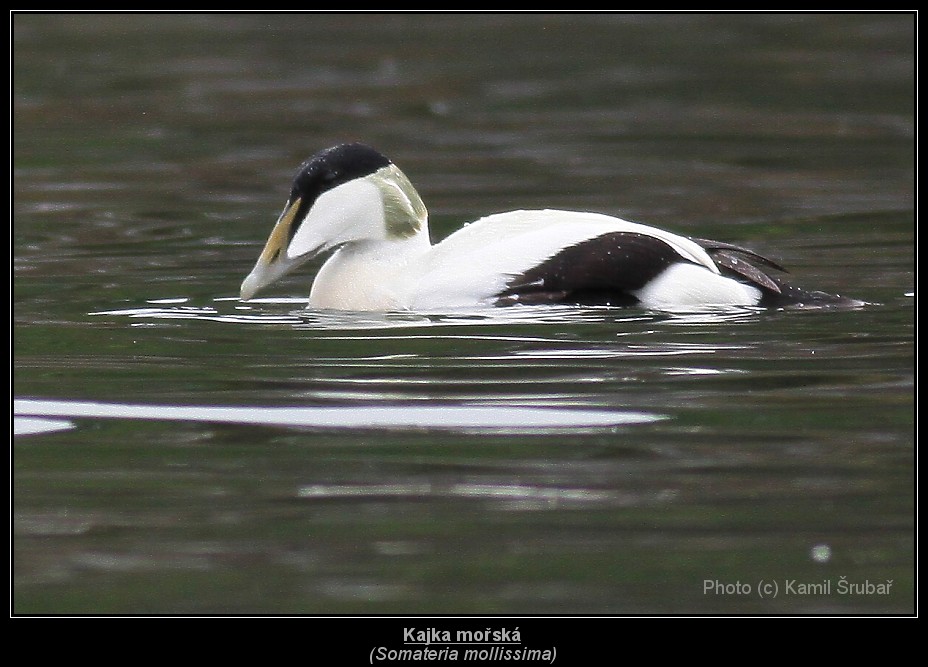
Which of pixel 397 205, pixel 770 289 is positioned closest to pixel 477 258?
pixel 397 205

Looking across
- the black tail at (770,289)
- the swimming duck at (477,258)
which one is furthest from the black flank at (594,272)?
the black tail at (770,289)

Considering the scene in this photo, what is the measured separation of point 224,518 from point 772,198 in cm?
724

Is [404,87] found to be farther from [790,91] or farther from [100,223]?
[100,223]

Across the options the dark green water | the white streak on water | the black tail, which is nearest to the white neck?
the dark green water

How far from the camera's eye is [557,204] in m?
11.8

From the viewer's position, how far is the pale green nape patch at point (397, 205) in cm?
812

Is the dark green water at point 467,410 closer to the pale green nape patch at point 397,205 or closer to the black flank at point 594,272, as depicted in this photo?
the black flank at point 594,272

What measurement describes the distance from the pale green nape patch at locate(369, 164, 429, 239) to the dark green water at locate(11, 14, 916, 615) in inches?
19.8

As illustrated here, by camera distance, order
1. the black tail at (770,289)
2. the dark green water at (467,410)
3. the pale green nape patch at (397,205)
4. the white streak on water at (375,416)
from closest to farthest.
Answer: the dark green water at (467,410)
the white streak on water at (375,416)
the black tail at (770,289)
the pale green nape patch at (397,205)

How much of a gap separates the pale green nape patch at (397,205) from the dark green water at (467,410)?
1.65 ft

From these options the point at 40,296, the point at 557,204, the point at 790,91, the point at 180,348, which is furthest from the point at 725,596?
the point at 790,91

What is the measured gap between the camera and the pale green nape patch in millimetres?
8125

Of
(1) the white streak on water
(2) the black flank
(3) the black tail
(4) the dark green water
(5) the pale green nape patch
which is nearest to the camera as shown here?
(4) the dark green water

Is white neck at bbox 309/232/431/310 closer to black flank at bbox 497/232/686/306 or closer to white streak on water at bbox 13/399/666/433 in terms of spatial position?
black flank at bbox 497/232/686/306
